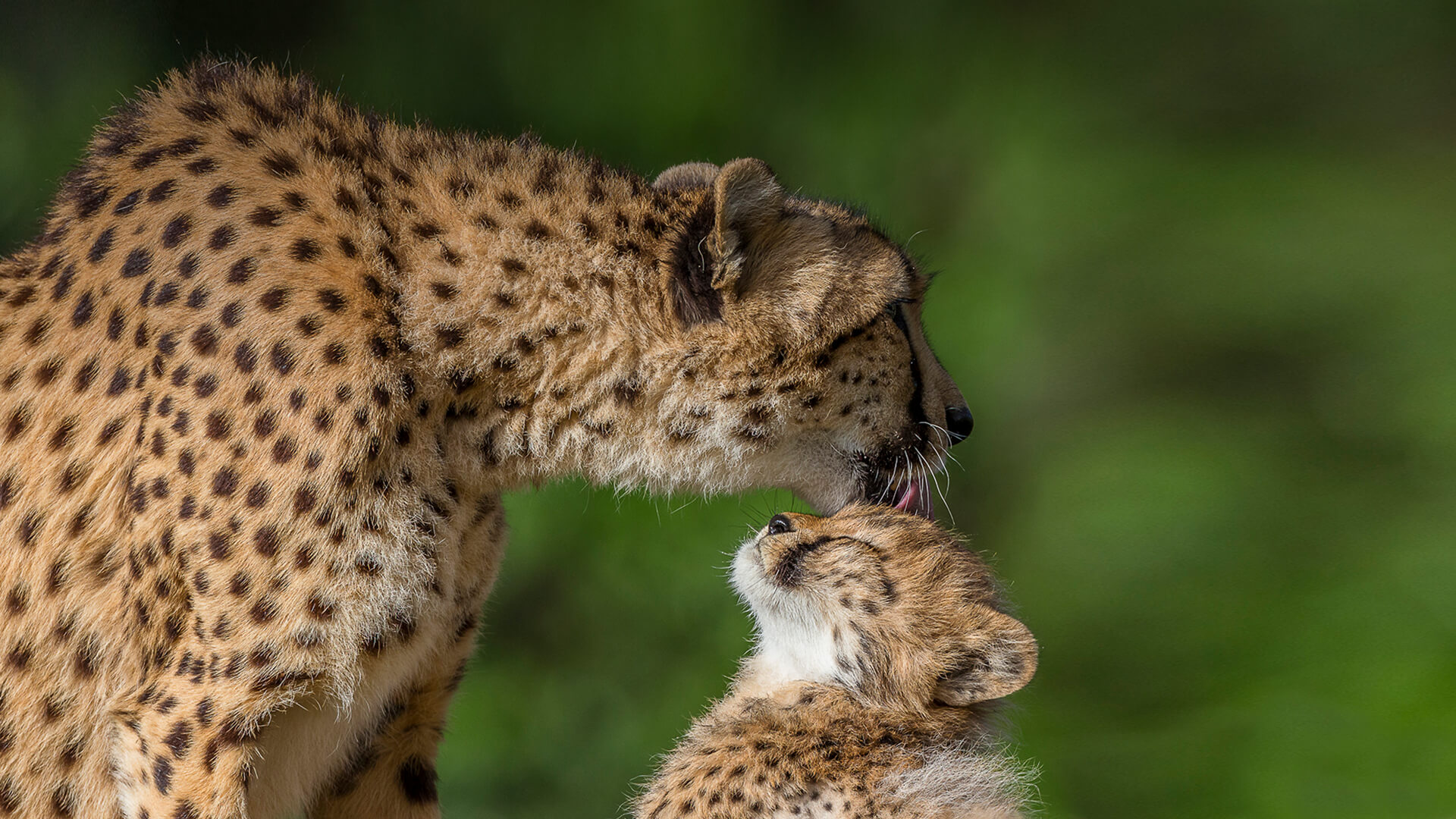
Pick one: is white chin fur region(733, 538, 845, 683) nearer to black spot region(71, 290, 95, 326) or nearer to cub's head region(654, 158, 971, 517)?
cub's head region(654, 158, 971, 517)

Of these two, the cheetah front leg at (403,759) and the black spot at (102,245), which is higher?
the black spot at (102,245)

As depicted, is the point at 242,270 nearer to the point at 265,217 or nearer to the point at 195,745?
the point at 265,217

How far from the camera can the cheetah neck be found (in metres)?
1.83

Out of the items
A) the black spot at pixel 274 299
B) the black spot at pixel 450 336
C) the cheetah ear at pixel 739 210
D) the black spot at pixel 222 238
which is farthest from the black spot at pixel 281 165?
the cheetah ear at pixel 739 210

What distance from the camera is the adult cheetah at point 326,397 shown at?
5.55 feet

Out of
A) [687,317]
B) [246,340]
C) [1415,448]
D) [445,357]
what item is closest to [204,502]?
[246,340]

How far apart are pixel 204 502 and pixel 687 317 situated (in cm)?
67

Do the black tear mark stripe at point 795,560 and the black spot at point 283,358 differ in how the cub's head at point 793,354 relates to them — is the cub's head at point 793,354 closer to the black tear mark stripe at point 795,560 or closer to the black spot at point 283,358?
the black tear mark stripe at point 795,560

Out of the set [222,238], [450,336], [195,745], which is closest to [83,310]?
[222,238]

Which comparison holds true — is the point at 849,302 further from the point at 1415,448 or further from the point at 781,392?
the point at 1415,448

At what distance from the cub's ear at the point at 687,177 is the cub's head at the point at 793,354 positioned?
0.02 metres

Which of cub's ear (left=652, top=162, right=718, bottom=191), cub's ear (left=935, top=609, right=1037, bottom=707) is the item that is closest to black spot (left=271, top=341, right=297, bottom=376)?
cub's ear (left=652, top=162, right=718, bottom=191)

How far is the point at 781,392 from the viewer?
6.44 ft

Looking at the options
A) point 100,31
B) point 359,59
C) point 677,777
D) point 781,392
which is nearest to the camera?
point 781,392
